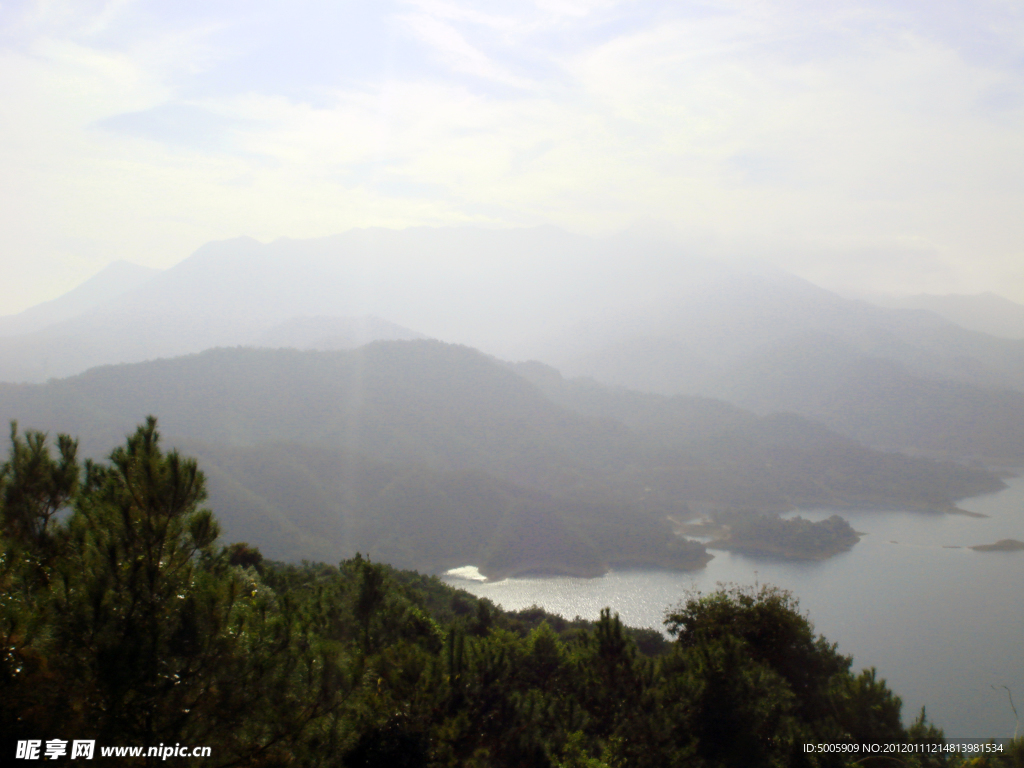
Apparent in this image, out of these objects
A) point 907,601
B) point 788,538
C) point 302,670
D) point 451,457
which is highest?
point 451,457

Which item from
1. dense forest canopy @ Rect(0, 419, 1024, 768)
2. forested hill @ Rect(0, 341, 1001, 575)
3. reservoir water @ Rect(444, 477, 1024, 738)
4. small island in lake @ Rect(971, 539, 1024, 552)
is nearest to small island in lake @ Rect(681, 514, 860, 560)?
reservoir water @ Rect(444, 477, 1024, 738)

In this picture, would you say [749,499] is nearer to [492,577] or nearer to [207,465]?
[492,577]

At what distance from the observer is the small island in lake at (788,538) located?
5903 cm

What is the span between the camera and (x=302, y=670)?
401 centimetres

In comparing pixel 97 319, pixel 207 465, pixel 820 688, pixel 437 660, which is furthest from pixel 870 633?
pixel 97 319

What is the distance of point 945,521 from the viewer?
238 ft

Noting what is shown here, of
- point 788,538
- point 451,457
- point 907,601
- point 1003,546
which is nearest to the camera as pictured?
point 907,601

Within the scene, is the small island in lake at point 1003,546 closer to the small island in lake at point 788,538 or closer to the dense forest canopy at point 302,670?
the small island in lake at point 788,538

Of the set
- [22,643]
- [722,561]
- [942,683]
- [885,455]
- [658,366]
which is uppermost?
[658,366]

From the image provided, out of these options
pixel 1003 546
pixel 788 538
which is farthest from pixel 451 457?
pixel 1003 546

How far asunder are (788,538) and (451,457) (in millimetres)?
41865

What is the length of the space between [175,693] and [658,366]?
631 feet

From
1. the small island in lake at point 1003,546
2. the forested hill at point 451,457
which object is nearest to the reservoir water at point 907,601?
the small island in lake at point 1003,546

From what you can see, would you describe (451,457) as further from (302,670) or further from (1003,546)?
(302,670)
